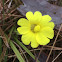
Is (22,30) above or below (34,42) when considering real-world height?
above

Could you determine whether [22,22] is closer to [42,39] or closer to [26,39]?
[26,39]

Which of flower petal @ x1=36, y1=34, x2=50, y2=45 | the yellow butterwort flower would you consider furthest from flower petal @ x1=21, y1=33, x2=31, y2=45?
flower petal @ x1=36, y1=34, x2=50, y2=45

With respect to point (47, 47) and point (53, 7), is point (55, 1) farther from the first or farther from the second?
point (47, 47)

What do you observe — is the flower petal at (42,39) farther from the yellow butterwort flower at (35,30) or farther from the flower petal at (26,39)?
the flower petal at (26,39)

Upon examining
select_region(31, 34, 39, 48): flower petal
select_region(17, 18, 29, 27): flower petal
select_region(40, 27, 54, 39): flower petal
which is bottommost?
select_region(31, 34, 39, 48): flower petal

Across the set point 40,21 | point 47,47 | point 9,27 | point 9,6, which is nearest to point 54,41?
point 47,47

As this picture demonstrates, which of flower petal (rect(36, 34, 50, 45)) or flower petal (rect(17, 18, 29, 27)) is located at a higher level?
flower petal (rect(17, 18, 29, 27))

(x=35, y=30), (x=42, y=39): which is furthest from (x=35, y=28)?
(x=42, y=39)

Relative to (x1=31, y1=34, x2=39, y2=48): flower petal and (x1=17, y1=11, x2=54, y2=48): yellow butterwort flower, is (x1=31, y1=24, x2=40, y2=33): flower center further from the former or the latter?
(x1=31, y1=34, x2=39, y2=48): flower petal
